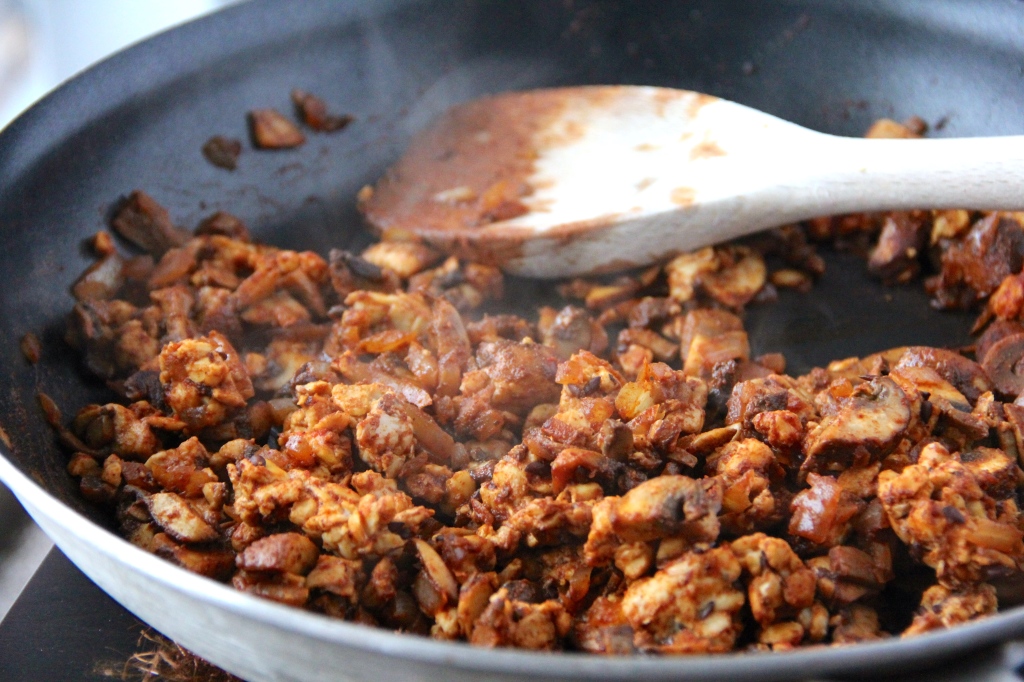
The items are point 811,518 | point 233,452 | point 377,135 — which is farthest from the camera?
point 377,135

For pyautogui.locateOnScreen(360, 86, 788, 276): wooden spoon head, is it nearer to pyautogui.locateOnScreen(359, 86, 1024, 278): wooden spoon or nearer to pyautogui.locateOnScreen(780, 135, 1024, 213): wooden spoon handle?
pyautogui.locateOnScreen(359, 86, 1024, 278): wooden spoon

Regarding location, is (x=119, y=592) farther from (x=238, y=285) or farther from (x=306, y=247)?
(x=306, y=247)

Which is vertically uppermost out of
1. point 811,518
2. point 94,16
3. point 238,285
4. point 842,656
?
point 94,16

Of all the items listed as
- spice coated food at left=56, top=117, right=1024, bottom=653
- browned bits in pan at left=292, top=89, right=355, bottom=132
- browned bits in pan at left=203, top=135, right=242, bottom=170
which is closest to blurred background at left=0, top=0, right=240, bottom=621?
browned bits in pan at left=292, top=89, right=355, bottom=132

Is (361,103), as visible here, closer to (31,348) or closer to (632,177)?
(632,177)

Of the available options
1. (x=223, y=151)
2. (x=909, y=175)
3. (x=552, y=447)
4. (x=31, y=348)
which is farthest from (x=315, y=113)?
(x=909, y=175)

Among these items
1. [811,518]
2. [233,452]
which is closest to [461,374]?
[233,452]

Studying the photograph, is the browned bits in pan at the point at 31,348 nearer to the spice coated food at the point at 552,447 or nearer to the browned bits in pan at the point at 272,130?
the spice coated food at the point at 552,447
